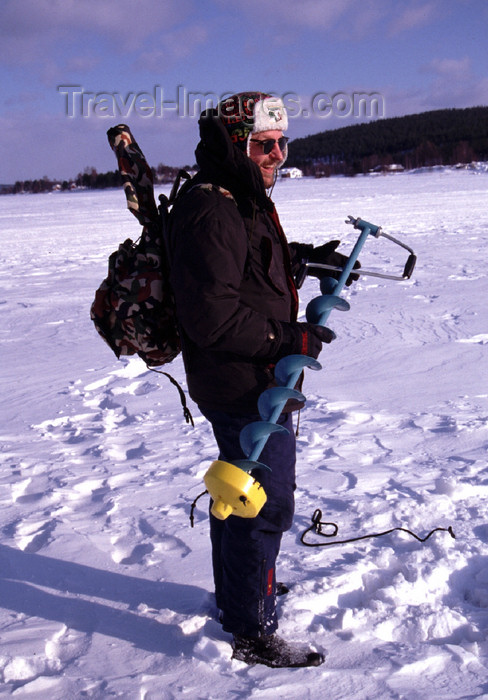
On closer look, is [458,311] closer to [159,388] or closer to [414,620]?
[159,388]

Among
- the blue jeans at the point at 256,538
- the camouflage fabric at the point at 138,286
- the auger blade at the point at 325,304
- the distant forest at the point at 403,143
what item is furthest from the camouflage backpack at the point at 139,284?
the distant forest at the point at 403,143

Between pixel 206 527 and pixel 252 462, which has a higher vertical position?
pixel 252 462

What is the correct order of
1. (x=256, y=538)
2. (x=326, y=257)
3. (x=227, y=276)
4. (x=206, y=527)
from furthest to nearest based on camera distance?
(x=206, y=527), (x=326, y=257), (x=256, y=538), (x=227, y=276)

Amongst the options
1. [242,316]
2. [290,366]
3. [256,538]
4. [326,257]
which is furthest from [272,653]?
[326,257]

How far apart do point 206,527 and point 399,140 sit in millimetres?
93320

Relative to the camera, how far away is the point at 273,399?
1836 mm

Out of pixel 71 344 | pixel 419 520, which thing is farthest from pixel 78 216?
pixel 419 520

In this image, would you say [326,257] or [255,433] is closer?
[255,433]

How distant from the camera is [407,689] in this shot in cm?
187

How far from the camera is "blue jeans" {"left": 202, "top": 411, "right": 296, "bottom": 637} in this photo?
6.45ft

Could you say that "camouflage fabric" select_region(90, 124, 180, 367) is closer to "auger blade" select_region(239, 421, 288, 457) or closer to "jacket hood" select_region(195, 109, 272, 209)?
"jacket hood" select_region(195, 109, 272, 209)

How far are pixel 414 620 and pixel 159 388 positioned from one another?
2804mm

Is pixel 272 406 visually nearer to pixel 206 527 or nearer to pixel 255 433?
pixel 255 433

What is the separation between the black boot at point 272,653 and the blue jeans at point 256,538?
3 centimetres
